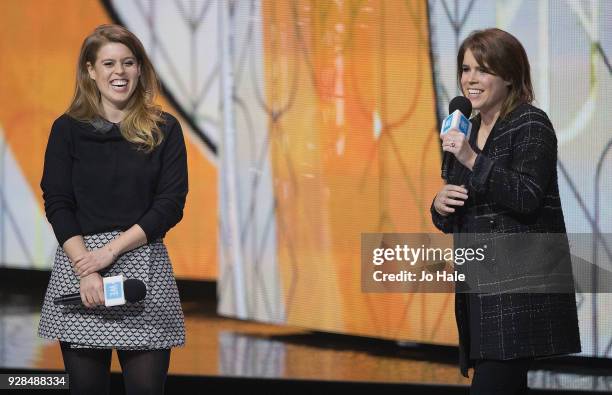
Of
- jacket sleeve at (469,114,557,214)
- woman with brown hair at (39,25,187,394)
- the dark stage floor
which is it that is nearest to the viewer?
jacket sleeve at (469,114,557,214)

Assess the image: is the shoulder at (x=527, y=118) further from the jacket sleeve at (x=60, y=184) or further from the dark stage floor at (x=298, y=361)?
the dark stage floor at (x=298, y=361)

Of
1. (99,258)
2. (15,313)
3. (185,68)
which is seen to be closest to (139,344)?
(99,258)

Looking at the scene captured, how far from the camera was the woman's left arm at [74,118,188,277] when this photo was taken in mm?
2307

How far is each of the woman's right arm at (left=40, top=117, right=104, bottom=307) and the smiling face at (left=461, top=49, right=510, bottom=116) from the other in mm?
893

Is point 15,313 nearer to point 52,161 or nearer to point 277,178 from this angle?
point 277,178

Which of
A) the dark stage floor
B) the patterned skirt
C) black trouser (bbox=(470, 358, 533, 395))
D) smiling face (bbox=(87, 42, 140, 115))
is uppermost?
smiling face (bbox=(87, 42, 140, 115))

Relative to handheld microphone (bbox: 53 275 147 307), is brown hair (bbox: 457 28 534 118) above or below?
above

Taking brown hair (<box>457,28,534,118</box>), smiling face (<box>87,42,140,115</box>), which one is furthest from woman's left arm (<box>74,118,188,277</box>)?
brown hair (<box>457,28,534,118</box>)

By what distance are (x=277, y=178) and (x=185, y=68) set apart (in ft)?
4.72

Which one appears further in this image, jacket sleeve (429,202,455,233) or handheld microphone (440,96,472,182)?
jacket sleeve (429,202,455,233)

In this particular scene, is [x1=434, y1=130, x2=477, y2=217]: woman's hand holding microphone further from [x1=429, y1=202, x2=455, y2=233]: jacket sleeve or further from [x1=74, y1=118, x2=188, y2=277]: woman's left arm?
[x1=74, y1=118, x2=188, y2=277]: woman's left arm

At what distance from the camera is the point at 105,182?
7.71 feet

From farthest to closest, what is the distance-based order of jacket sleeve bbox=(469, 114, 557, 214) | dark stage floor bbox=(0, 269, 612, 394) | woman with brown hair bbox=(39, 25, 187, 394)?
dark stage floor bbox=(0, 269, 612, 394) → woman with brown hair bbox=(39, 25, 187, 394) → jacket sleeve bbox=(469, 114, 557, 214)
